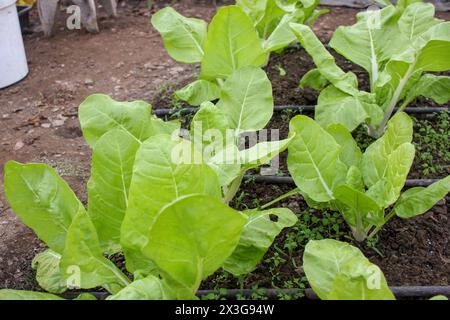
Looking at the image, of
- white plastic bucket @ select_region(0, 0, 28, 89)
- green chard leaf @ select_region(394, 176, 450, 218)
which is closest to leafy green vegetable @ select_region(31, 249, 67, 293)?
green chard leaf @ select_region(394, 176, 450, 218)

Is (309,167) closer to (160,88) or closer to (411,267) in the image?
(411,267)

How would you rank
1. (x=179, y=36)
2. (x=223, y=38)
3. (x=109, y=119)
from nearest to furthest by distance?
(x=109, y=119)
(x=223, y=38)
(x=179, y=36)

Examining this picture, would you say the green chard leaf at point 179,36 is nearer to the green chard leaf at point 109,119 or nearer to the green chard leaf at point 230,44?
the green chard leaf at point 230,44

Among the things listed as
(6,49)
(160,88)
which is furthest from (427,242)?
(6,49)

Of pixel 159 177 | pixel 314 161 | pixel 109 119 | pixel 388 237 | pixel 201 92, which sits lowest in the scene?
pixel 388 237

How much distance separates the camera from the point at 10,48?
10.4ft

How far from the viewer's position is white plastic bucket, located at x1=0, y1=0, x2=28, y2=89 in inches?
121

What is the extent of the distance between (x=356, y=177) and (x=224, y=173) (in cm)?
46

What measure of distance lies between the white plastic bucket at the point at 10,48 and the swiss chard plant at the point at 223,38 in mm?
1136

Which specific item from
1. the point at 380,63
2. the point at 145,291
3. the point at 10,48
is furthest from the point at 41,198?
the point at 10,48

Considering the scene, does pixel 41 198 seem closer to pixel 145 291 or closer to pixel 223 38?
pixel 145 291

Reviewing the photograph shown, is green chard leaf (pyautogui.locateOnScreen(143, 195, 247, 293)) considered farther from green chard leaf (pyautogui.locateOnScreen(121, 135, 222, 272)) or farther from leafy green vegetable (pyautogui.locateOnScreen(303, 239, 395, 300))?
leafy green vegetable (pyautogui.locateOnScreen(303, 239, 395, 300))
